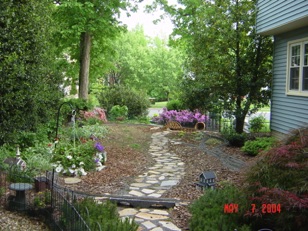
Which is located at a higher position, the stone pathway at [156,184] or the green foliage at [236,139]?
the green foliage at [236,139]

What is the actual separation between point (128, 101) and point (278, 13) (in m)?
10.9

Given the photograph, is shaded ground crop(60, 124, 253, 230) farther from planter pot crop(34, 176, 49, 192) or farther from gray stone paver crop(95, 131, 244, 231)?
planter pot crop(34, 176, 49, 192)

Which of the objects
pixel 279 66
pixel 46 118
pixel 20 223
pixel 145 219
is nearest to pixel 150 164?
pixel 46 118

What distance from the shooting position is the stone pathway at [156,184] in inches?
181

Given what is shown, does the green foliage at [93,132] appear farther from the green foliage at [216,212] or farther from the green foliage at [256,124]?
the green foliage at [216,212]

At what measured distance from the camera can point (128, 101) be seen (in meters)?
18.8

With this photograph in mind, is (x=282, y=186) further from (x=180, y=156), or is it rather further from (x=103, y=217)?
(x=180, y=156)

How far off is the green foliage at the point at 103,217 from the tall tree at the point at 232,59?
7906 millimetres

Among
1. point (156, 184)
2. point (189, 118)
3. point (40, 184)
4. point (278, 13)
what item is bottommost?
point (156, 184)

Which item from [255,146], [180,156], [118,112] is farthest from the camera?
[118,112]

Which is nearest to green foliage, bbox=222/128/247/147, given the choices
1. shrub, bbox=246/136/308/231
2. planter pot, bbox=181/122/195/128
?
planter pot, bbox=181/122/195/128
